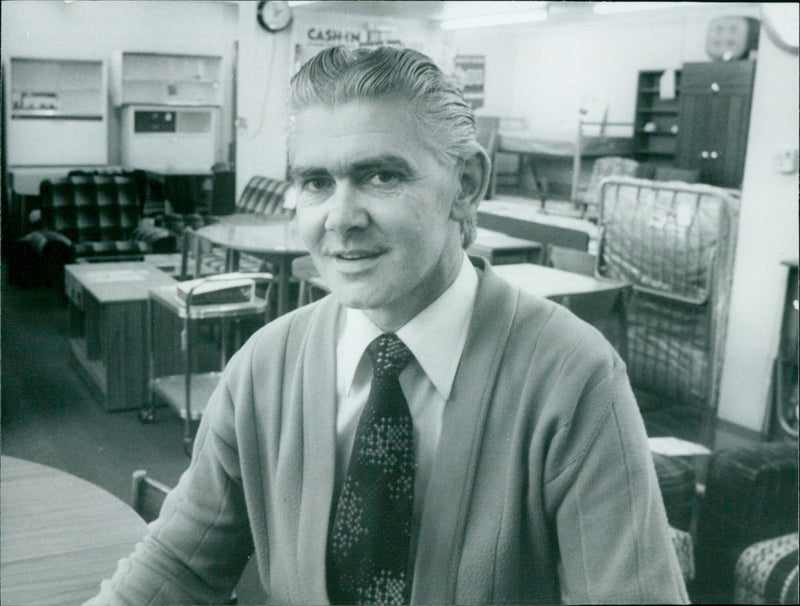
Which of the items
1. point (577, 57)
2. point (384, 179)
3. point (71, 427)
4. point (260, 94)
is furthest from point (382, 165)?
point (577, 57)

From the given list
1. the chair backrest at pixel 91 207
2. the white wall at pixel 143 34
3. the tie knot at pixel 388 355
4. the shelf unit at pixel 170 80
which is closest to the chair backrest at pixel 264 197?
the chair backrest at pixel 91 207

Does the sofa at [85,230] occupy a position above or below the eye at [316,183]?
below

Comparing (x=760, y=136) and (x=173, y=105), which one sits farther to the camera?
(x=173, y=105)

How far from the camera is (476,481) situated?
3.46 feet

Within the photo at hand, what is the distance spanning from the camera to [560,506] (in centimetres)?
103

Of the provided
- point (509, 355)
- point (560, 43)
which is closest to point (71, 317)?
point (509, 355)

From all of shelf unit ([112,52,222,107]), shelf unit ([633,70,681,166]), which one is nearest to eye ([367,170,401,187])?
shelf unit ([112,52,222,107])

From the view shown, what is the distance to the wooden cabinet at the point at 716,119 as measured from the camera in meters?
10.1

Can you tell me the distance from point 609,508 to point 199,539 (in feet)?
1.84

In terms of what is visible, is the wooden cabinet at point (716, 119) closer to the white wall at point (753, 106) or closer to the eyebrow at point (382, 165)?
the white wall at point (753, 106)

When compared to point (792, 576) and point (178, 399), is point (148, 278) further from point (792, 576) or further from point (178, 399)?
point (792, 576)

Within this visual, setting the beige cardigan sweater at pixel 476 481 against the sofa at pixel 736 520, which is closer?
the beige cardigan sweater at pixel 476 481

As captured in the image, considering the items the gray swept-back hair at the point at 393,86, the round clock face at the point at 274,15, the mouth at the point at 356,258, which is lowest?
the mouth at the point at 356,258

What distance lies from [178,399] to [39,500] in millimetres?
2306
